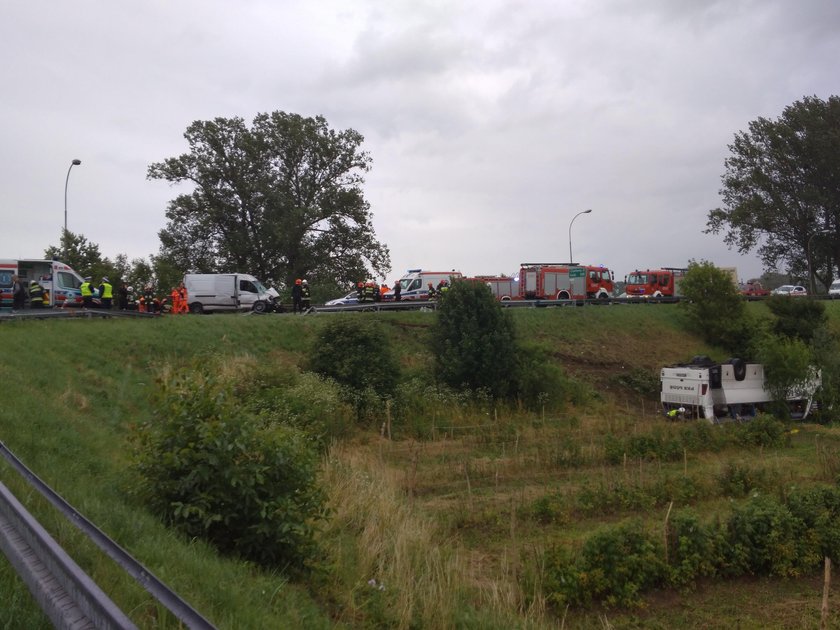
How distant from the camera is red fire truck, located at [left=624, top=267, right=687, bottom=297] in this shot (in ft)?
168

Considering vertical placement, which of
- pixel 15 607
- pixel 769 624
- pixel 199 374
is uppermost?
pixel 199 374

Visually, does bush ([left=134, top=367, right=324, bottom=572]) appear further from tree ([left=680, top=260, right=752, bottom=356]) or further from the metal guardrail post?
tree ([left=680, top=260, right=752, bottom=356])

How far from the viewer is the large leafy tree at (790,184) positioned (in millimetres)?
64188

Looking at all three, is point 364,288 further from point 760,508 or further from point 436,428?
point 760,508

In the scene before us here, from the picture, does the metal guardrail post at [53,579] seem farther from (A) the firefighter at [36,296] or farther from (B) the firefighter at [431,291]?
(B) the firefighter at [431,291]

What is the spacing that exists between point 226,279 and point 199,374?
31.3 m

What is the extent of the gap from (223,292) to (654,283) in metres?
28.0

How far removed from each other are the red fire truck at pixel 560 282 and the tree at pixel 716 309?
266 inches

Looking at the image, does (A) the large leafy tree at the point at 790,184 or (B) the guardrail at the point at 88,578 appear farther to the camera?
(A) the large leafy tree at the point at 790,184

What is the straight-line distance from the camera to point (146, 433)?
28.7ft

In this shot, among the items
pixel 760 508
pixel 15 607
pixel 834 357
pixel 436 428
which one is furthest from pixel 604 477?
pixel 834 357

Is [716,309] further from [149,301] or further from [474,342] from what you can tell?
[149,301]

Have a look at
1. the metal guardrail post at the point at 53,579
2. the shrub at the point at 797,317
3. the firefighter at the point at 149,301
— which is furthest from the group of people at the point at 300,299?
the metal guardrail post at the point at 53,579

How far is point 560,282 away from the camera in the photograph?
47000 millimetres
